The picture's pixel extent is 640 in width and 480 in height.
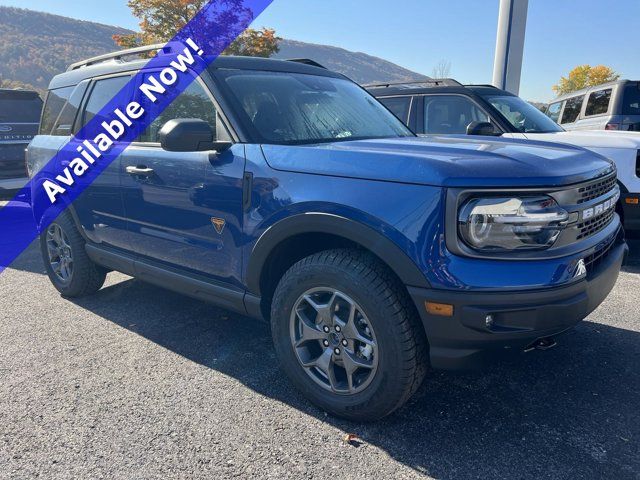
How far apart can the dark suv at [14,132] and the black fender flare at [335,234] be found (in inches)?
275

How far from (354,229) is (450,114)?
4.38 meters

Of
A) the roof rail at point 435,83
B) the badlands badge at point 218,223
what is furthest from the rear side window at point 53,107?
the roof rail at point 435,83

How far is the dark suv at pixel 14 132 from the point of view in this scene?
795cm

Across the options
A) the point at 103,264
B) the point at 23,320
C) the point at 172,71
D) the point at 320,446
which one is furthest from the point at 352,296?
the point at 23,320

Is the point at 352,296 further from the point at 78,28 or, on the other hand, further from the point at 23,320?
the point at 78,28

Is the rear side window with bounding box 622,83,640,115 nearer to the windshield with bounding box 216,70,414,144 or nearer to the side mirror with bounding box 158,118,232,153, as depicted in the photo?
the windshield with bounding box 216,70,414,144

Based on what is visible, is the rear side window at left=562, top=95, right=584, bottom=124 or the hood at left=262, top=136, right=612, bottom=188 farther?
the rear side window at left=562, top=95, right=584, bottom=124

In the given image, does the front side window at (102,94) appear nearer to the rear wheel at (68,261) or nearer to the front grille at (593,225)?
the rear wheel at (68,261)

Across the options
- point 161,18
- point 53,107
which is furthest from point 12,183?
point 161,18

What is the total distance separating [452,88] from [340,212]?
4419 millimetres

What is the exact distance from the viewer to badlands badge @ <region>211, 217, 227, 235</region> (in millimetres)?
2729

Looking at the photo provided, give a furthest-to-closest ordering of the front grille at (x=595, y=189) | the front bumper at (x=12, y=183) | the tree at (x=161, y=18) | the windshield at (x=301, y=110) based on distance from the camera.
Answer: the tree at (x=161, y=18), the front bumper at (x=12, y=183), the windshield at (x=301, y=110), the front grille at (x=595, y=189)

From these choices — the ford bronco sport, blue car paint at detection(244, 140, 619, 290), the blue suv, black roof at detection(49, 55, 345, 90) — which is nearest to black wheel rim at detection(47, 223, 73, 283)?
the blue suv

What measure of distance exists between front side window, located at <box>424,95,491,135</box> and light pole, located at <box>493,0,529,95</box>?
1085cm
